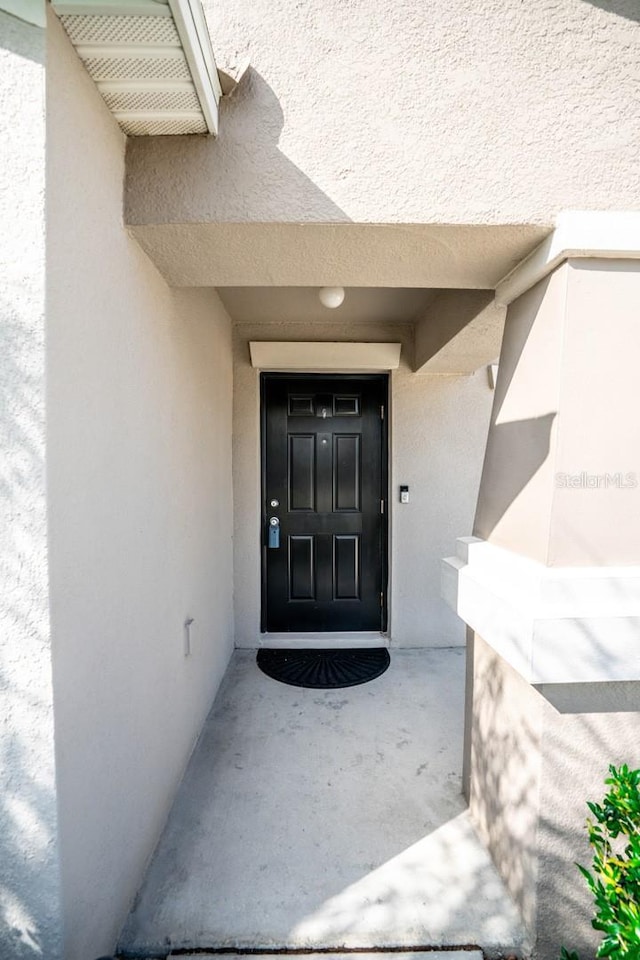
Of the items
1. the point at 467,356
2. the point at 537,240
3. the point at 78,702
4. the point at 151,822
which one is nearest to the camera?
the point at 78,702

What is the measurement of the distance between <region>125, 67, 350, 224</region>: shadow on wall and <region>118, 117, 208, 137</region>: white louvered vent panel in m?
0.02

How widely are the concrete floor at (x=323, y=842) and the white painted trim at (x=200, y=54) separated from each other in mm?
2590

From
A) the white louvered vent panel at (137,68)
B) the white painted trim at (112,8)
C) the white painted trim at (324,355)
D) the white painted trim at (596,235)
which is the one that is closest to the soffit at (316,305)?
the white painted trim at (324,355)

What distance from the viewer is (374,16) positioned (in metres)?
1.30

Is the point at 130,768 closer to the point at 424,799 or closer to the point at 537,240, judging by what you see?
the point at 424,799

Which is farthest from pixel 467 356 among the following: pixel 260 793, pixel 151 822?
pixel 151 822

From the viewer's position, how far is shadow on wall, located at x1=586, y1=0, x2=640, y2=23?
130cm

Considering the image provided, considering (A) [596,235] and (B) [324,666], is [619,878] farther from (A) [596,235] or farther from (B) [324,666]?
(B) [324,666]

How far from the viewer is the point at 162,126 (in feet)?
4.26

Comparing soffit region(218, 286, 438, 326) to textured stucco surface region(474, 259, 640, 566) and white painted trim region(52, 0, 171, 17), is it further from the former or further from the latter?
white painted trim region(52, 0, 171, 17)

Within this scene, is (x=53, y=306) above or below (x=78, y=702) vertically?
above

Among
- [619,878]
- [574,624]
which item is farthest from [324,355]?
[619,878]

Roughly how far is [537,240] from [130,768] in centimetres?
228

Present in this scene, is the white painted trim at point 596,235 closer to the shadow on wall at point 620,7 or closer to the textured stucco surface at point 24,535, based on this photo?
the shadow on wall at point 620,7
